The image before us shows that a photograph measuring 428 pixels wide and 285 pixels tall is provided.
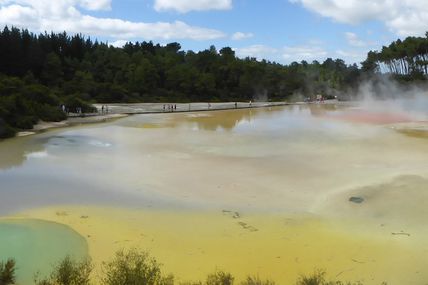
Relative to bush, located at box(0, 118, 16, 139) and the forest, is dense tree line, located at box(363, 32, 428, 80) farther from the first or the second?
bush, located at box(0, 118, 16, 139)

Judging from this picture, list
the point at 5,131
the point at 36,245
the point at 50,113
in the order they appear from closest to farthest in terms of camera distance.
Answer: the point at 36,245, the point at 5,131, the point at 50,113

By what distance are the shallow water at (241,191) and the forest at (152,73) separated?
62.8 feet

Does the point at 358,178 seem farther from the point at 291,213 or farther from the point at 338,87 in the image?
the point at 338,87

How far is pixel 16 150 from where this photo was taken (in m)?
22.1

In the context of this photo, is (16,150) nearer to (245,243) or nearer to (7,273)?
(7,273)

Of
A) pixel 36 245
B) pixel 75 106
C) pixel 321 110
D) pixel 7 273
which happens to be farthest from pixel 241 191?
pixel 321 110

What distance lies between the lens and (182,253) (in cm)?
900

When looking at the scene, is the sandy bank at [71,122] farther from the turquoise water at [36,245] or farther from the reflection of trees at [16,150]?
the turquoise water at [36,245]

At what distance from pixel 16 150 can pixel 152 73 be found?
163 ft

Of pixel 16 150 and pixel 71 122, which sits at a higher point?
pixel 71 122

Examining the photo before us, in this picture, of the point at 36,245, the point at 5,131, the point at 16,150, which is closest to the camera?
the point at 36,245

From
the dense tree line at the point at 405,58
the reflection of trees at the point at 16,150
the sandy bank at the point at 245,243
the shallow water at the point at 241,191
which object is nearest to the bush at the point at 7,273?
the sandy bank at the point at 245,243

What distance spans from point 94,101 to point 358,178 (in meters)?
48.2

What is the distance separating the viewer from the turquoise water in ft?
27.2
